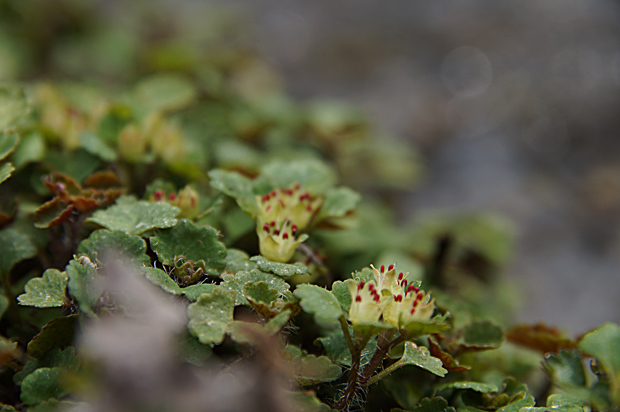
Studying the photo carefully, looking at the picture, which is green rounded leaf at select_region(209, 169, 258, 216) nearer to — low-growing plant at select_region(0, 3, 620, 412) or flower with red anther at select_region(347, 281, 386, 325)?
low-growing plant at select_region(0, 3, 620, 412)

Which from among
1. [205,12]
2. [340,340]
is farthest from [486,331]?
[205,12]

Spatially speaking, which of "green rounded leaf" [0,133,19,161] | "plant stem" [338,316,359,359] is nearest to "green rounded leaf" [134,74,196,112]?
"green rounded leaf" [0,133,19,161]

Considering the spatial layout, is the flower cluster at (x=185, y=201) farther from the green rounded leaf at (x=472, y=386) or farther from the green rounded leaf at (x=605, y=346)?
the green rounded leaf at (x=605, y=346)

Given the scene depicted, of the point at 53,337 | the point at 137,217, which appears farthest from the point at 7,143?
the point at 53,337

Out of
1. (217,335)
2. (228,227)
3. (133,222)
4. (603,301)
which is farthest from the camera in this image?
(603,301)

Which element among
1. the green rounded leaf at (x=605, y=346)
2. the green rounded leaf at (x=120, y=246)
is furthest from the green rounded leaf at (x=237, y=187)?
the green rounded leaf at (x=605, y=346)

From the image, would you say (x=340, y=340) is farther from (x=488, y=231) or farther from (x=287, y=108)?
(x=287, y=108)
